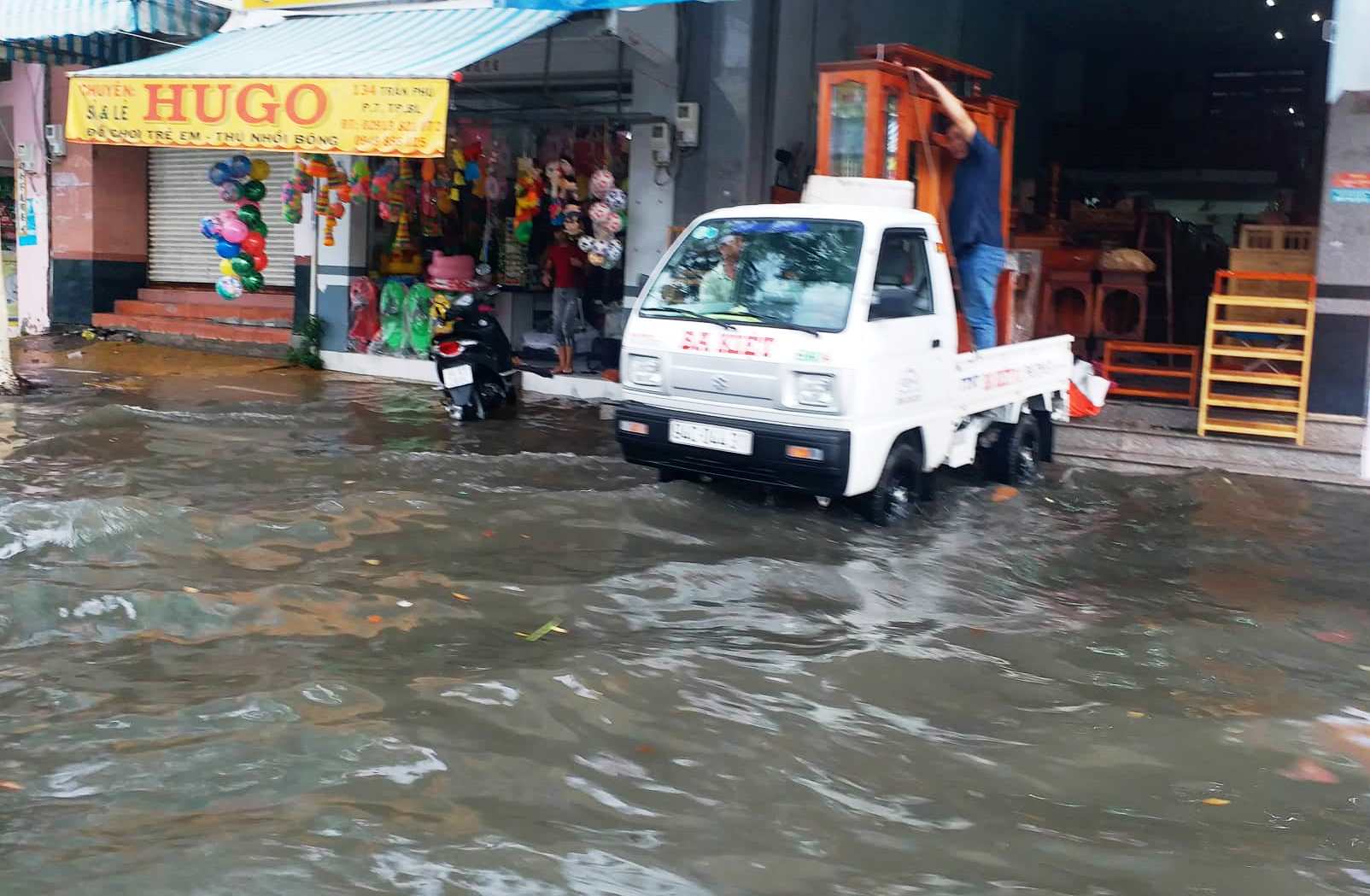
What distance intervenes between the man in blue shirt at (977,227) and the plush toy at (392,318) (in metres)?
7.08

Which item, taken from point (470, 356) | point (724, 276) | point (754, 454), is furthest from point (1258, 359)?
point (470, 356)

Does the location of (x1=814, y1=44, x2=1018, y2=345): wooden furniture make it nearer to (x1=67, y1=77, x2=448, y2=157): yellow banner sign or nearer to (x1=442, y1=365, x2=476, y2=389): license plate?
(x1=67, y1=77, x2=448, y2=157): yellow banner sign

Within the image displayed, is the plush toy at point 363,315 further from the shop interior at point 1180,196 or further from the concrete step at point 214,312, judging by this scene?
the shop interior at point 1180,196

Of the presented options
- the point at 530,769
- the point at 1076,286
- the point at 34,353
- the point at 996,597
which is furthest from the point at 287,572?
the point at 34,353

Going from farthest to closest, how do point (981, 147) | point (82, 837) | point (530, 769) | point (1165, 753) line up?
point (981, 147) → point (1165, 753) → point (530, 769) → point (82, 837)

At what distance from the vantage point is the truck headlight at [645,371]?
284 inches

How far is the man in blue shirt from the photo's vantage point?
830cm

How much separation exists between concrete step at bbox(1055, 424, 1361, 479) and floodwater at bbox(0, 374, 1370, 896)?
1.22 meters

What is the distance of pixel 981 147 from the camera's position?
8.30 metres

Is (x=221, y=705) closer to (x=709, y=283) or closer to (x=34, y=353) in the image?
(x=709, y=283)

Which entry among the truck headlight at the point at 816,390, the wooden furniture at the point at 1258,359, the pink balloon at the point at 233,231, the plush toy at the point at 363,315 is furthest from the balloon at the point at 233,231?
the wooden furniture at the point at 1258,359

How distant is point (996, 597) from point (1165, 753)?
73.7 inches

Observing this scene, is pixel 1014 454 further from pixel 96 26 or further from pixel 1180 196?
pixel 1180 196

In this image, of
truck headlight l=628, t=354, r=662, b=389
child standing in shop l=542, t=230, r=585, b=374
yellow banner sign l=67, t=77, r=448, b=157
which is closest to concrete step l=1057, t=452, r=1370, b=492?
truck headlight l=628, t=354, r=662, b=389
